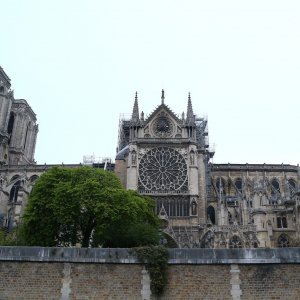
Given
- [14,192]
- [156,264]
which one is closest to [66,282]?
[156,264]

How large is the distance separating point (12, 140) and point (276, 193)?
41.3 meters

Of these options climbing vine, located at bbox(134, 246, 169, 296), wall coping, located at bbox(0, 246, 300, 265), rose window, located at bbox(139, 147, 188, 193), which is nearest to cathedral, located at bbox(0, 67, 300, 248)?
rose window, located at bbox(139, 147, 188, 193)

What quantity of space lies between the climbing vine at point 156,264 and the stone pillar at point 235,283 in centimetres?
264

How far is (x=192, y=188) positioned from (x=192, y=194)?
0.72 metres

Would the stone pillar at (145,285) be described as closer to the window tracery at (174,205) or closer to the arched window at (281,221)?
the window tracery at (174,205)

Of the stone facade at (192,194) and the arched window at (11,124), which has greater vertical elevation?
the arched window at (11,124)

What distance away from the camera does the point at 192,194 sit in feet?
147

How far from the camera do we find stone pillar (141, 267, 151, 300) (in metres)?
16.2

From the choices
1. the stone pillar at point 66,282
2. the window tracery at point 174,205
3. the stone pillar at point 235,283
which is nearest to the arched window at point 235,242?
the window tracery at point 174,205

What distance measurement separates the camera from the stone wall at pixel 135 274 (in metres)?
16.2

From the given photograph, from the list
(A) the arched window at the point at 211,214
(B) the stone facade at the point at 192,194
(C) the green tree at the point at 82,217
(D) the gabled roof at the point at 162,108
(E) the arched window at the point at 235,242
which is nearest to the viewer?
(C) the green tree at the point at 82,217

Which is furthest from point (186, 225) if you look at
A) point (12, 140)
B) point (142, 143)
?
point (12, 140)

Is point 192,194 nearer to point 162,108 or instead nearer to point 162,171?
point 162,171

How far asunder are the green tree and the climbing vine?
923 centimetres
